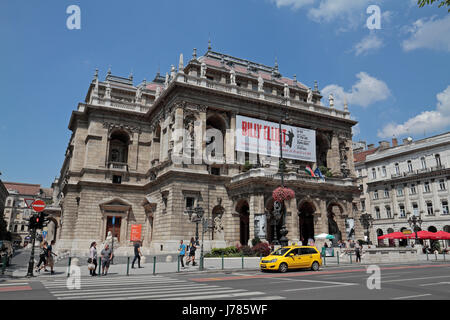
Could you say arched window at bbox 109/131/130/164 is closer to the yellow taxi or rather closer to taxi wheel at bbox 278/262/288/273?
the yellow taxi

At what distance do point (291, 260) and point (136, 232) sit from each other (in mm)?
26424

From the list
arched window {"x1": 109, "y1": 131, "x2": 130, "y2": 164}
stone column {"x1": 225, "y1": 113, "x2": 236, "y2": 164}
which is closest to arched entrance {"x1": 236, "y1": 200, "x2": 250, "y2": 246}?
stone column {"x1": 225, "y1": 113, "x2": 236, "y2": 164}

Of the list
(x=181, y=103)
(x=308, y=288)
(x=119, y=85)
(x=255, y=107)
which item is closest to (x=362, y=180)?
(x=255, y=107)

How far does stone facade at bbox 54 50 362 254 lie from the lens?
36469 mm

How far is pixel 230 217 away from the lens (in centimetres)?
3816

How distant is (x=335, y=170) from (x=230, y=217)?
18.1 metres

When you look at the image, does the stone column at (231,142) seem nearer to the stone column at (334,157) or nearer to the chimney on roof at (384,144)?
the stone column at (334,157)

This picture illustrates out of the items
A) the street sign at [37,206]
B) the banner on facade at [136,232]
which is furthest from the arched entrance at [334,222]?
the street sign at [37,206]

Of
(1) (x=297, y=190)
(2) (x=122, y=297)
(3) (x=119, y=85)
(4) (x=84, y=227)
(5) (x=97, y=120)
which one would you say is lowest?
(2) (x=122, y=297)

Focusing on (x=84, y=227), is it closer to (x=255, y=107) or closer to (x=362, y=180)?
(x=255, y=107)

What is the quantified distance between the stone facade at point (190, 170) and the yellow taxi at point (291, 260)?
38.8 ft

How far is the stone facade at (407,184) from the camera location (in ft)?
174

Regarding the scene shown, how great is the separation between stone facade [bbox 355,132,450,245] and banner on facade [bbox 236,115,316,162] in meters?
24.0

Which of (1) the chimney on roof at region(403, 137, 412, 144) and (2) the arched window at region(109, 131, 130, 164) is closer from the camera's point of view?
(2) the arched window at region(109, 131, 130, 164)
